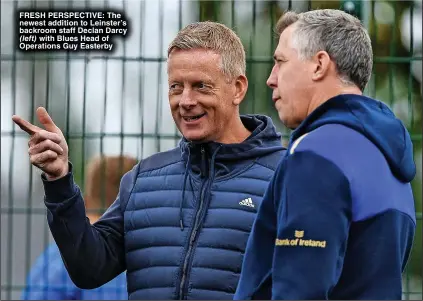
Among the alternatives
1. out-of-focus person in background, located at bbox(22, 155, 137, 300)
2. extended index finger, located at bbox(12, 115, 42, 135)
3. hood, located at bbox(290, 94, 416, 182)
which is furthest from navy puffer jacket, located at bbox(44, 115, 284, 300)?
out-of-focus person in background, located at bbox(22, 155, 137, 300)

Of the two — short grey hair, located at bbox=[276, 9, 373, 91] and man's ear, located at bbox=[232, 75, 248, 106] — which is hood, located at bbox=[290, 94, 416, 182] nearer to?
short grey hair, located at bbox=[276, 9, 373, 91]

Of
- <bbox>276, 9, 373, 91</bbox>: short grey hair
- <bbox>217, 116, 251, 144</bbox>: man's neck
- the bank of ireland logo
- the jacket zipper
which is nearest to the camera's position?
the bank of ireland logo

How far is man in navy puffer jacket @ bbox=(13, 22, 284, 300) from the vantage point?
153 inches

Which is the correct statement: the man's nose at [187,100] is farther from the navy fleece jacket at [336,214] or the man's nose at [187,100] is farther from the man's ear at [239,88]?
the navy fleece jacket at [336,214]

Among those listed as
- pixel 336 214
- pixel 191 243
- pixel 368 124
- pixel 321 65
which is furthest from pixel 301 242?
pixel 191 243

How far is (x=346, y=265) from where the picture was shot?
10.1 feet

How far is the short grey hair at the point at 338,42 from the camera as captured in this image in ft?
10.6

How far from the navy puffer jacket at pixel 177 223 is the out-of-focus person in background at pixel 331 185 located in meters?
0.69

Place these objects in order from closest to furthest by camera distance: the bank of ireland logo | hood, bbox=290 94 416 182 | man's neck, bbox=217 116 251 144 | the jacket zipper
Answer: the bank of ireland logo
hood, bbox=290 94 416 182
the jacket zipper
man's neck, bbox=217 116 251 144

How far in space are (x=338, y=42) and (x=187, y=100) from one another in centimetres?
87

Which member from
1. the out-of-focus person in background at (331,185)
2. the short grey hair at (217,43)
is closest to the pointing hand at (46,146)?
the short grey hair at (217,43)

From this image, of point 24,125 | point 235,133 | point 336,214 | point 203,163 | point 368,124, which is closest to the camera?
point 336,214

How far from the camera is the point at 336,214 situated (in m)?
2.98

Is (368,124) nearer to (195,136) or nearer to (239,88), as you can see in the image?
(195,136)
